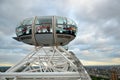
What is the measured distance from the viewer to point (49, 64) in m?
37.3

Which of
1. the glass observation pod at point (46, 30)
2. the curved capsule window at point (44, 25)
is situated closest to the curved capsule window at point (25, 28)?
the glass observation pod at point (46, 30)

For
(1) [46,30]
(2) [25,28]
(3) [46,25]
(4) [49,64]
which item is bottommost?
(4) [49,64]

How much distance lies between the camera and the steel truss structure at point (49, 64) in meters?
31.9

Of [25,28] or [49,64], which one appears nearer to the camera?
[25,28]

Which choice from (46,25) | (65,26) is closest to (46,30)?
Result: (46,25)

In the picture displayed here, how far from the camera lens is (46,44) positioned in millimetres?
35938

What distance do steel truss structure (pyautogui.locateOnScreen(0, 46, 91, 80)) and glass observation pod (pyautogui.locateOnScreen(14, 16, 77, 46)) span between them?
1.35m

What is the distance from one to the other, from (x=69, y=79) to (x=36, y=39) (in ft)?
18.6

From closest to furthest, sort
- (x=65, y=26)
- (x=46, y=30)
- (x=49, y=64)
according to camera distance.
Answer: (x=46, y=30) < (x=65, y=26) < (x=49, y=64)

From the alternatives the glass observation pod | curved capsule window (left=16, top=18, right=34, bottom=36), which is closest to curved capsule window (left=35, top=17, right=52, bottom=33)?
the glass observation pod

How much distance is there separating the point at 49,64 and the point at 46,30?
4886 mm

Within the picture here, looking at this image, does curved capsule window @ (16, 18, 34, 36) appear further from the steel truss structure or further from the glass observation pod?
the steel truss structure

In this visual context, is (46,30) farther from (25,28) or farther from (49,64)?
(49,64)

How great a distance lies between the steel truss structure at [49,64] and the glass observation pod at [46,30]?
4.42ft
